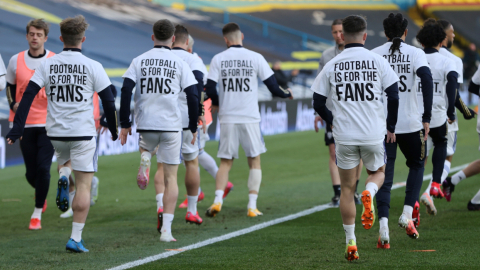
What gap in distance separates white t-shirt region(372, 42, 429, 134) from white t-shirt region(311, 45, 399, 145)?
661 millimetres

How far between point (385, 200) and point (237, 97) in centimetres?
244

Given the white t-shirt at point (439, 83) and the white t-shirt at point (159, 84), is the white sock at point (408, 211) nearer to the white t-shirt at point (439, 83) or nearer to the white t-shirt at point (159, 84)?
the white t-shirt at point (439, 83)

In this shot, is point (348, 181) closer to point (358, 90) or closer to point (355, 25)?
point (358, 90)

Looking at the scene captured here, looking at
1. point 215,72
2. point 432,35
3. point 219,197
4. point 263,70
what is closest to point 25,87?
point 215,72

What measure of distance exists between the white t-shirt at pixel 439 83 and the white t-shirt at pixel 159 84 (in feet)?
7.84

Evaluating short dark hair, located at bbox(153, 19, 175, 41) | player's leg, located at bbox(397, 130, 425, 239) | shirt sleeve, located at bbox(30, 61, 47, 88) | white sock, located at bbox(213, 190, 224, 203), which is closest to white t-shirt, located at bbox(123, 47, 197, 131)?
short dark hair, located at bbox(153, 19, 175, 41)

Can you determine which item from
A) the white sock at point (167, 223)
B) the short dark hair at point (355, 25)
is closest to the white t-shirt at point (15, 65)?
the white sock at point (167, 223)

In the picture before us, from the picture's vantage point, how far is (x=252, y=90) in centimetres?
713

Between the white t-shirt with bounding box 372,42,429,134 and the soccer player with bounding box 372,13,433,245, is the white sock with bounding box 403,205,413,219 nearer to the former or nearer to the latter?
the soccer player with bounding box 372,13,433,245

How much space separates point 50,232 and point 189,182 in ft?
4.94

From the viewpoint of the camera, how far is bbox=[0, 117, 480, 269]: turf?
4879mm

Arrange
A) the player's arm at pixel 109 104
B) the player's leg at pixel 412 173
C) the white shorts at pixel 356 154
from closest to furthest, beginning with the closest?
the white shorts at pixel 356 154, the player's arm at pixel 109 104, the player's leg at pixel 412 173

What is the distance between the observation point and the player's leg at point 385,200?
5.16 m

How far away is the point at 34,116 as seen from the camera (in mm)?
6465
